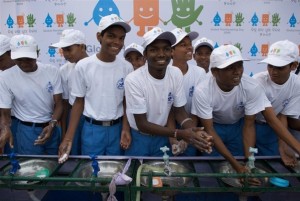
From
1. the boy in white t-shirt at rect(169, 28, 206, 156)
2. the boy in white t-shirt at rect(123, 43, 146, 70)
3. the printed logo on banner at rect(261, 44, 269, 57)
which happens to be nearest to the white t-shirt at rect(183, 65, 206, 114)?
the boy in white t-shirt at rect(169, 28, 206, 156)

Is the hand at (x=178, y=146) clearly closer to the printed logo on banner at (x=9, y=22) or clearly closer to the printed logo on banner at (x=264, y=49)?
the printed logo on banner at (x=264, y=49)

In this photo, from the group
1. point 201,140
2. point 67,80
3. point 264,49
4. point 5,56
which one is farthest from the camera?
point 264,49

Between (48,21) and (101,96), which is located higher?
(48,21)

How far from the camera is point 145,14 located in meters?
3.75

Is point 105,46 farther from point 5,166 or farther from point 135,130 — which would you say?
point 5,166

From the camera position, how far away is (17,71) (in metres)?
2.28

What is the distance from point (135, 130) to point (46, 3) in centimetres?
260

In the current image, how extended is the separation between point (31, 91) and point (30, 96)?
4 centimetres

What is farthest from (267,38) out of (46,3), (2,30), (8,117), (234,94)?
(2,30)

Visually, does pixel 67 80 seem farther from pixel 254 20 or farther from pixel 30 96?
pixel 254 20

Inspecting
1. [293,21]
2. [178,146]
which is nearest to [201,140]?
[178,146]

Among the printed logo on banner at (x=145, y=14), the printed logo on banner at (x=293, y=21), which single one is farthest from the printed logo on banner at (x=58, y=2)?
the printed logo on banner at (x=293, y=21)

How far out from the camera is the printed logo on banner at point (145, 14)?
3.72 meters

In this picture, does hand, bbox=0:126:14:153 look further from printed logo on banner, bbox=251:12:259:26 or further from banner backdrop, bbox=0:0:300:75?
printed logo on banner, bbox=251:12:259:26
